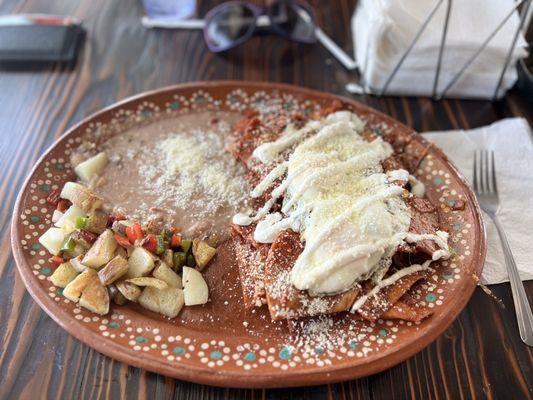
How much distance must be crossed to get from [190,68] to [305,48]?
2.34 feet

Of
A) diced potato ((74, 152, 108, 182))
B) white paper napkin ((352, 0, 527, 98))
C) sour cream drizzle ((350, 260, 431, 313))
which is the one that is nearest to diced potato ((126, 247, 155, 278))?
diced potato ((74, 152, 108, 182))

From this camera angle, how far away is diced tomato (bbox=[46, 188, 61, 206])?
6.59 feet

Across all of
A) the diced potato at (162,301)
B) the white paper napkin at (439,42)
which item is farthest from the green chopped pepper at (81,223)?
the white paper napkin at (439,42)

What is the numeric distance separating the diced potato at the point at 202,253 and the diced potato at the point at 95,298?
35cm

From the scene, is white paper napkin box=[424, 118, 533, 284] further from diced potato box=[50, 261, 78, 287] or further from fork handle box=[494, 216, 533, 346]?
diced potato box=[50, 261, 78, 287]

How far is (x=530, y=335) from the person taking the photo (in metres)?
1.82

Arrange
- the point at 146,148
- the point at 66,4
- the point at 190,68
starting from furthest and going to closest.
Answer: the point at 66,4, the point at 190,68, the point at 146,148

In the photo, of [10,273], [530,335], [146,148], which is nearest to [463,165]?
[530,335]

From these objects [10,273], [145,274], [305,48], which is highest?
[305,48]

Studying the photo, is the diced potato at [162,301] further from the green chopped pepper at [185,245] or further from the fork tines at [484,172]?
the fork tines at [484,172]

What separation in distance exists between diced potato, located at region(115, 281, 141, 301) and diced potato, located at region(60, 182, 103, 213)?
1.26ft

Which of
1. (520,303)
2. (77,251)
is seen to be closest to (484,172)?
(520,303)

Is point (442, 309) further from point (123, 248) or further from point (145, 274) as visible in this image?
point (123, 248)

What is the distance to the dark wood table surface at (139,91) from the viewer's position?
1677 millimetres
